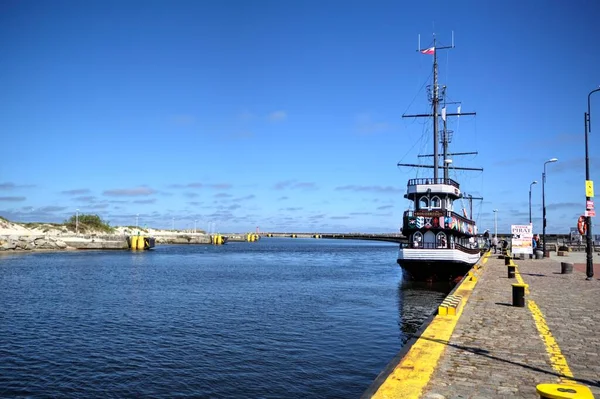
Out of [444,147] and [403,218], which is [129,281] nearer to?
[403,218]

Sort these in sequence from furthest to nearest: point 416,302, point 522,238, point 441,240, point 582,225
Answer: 1. point 522,238
2. point 441,240
3. point 582,225
4. point 416,302

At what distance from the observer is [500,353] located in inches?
411

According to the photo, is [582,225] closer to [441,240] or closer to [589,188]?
[589,188]

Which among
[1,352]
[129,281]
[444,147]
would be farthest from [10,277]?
[444,147]

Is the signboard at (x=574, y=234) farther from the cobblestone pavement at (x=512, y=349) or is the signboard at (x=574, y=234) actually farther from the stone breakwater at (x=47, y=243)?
the stone breakwater at (x=47, y=243)

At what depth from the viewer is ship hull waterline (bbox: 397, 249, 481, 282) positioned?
35.6 m

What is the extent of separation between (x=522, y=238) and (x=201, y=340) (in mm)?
36823

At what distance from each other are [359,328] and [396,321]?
102 inches

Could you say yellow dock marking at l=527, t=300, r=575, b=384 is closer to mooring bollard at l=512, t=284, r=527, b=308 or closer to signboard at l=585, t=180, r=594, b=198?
mooring bollard at l=512, t=284, r=527, b=308

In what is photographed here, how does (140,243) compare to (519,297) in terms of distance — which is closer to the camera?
(519,297)

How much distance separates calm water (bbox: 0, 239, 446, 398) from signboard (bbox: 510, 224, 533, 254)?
54.1ft

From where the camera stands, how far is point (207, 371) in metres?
13.8

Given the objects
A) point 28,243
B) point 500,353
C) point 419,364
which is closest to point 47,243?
point 28,243

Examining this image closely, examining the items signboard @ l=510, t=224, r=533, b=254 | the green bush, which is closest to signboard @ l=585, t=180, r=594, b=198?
signboard @ l=510, t=224, r=533, b=254
